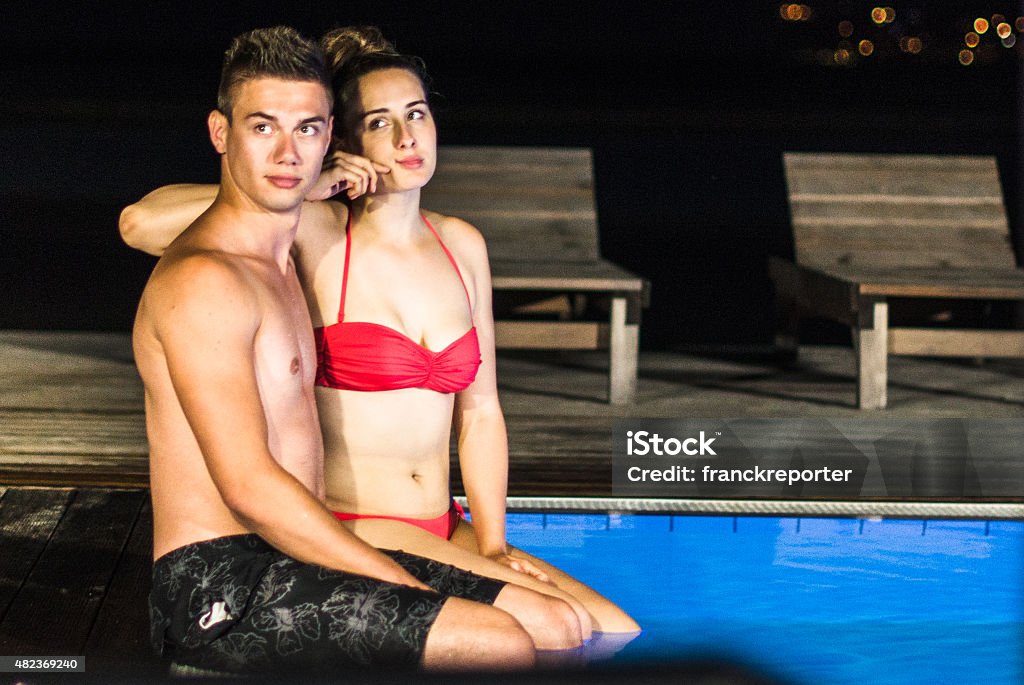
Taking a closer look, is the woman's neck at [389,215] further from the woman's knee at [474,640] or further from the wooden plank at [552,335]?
the wooden plank at [552,335]

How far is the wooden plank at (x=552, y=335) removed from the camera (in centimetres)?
704

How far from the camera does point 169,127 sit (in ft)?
75.0

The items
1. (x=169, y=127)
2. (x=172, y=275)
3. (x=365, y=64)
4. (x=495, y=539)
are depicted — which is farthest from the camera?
(x=169, y=127)

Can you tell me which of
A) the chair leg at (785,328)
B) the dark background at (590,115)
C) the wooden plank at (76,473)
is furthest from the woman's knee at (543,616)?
the dark background at (590,115)

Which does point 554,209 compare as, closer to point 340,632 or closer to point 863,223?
point 863,223

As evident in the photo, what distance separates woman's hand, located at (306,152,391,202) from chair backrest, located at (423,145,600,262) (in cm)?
481

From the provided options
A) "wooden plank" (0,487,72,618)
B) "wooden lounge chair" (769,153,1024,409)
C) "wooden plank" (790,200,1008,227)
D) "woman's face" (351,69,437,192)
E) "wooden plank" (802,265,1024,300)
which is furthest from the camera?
"wooden plank" (790,200,1008,227)

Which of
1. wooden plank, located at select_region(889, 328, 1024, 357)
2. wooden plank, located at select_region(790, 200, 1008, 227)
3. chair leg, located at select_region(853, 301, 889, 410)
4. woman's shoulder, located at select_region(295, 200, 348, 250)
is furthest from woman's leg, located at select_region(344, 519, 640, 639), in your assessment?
wooden plank, located at select_region(790, 200, 1008, 227)

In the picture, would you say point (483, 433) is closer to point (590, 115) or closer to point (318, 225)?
point (318, 225)

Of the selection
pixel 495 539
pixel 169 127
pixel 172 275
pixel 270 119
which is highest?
pixel 270 119

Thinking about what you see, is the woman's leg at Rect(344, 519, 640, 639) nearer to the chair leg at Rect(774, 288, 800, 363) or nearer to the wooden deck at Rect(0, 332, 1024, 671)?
the wooden deck at Rect(0, 332, 1024, 671)

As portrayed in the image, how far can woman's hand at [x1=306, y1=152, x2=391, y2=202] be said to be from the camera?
289cm

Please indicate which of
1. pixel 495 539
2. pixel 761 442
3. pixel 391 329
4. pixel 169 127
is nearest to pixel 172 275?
pixel 391 329

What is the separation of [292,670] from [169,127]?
2110cm
